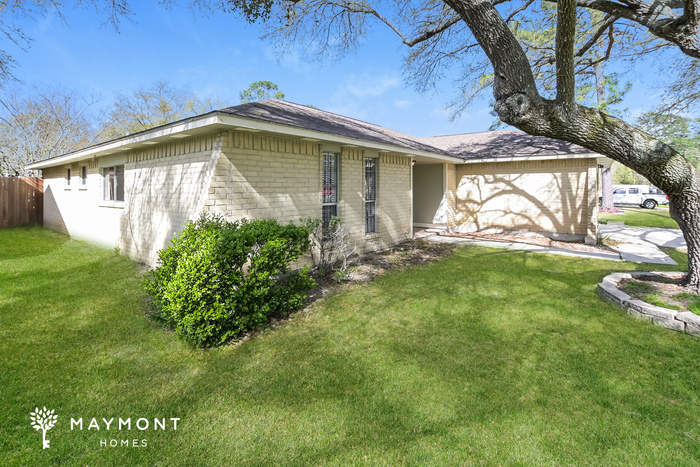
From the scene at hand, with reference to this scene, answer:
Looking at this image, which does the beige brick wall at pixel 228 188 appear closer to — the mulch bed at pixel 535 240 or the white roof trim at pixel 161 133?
the white roof trim at pixel 161 133

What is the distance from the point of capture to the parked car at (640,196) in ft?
86.4

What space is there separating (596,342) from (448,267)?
143 inches

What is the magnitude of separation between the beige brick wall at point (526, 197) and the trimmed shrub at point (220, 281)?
10154 mm

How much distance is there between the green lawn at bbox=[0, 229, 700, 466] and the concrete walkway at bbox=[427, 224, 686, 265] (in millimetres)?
4105

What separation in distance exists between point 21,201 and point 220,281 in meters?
15.7

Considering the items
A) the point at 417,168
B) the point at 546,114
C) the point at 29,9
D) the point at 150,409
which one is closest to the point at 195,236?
the point at 150,409

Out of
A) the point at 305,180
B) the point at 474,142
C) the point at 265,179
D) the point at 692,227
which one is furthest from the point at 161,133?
the point at 474,142

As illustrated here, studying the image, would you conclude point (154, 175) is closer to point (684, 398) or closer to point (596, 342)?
point (596, 342)

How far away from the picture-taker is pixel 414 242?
34.1ft

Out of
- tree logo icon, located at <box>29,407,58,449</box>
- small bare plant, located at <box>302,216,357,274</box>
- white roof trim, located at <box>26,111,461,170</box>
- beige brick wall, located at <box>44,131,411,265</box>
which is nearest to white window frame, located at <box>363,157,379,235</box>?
beige brick wall, located at <box>44,131,411,265</box>

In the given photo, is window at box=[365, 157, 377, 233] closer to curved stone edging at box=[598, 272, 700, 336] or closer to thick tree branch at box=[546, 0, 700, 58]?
curved stone edging at box=[598, 272, 700, 336]

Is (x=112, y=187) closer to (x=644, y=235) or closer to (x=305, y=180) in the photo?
(x=305, y=180)

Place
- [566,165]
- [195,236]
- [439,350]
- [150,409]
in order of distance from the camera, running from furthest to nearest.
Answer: [566,165] → [195,236] → [439,350] → [150,409]

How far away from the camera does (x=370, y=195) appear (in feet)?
29.5
